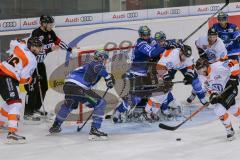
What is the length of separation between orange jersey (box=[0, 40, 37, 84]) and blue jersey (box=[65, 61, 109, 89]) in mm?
379

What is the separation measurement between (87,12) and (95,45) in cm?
42

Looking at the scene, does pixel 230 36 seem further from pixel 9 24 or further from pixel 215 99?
pixel 9 24

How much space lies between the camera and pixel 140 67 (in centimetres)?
572

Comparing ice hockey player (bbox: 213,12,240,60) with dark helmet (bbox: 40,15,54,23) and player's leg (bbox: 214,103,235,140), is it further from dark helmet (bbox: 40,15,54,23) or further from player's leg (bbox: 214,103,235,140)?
player's leg (bbox: 214,103,235,140)

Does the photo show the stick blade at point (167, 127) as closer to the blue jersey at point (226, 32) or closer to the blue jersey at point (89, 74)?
the blue jersey at point (89, 74)

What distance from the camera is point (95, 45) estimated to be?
687 cm

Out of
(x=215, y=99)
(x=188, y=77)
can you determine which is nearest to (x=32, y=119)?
(x=188, y=77)

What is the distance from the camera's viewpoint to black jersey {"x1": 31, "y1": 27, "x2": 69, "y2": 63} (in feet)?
19.7

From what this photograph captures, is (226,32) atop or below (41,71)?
atop

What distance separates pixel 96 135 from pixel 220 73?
1183mm

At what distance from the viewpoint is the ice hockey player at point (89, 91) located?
4.93m

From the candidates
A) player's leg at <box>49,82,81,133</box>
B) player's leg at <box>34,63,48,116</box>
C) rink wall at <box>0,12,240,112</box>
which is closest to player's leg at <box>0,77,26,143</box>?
Result: player's leg at <box>49,82,81,133</box>

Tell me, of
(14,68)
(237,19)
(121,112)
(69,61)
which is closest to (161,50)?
(121,112)

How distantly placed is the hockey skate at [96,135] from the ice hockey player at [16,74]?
57 centimetres
